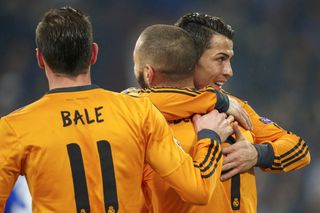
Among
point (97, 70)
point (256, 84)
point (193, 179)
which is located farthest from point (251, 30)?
point (193, 179)

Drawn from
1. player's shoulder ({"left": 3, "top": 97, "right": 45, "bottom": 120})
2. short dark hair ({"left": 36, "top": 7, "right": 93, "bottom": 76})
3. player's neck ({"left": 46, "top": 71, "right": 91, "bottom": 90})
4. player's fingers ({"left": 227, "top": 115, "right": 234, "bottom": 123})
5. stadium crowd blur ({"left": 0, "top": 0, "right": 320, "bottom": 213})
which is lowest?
stadium crowd blur ({"left": 0, "top": 0, "right": 320, "bottom": 213})

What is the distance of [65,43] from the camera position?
1.88 meters

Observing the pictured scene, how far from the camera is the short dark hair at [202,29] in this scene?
251 centimetres

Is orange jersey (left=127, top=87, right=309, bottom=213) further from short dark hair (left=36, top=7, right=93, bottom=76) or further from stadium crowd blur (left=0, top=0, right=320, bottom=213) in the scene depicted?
stadium crowd blur (left=0, top=0, right=320, bottom=213)

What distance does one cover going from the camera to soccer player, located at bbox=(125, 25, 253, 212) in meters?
2.19

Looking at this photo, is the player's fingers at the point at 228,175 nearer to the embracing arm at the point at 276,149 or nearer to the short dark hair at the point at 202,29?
the embracing arm at the point at 276,149

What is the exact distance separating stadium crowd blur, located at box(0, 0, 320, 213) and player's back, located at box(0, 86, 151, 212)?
3016mm

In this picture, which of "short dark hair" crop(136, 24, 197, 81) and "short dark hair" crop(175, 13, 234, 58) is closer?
"short dark hair" crop(136, 24, 197, 81)

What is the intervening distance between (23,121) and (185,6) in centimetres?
357

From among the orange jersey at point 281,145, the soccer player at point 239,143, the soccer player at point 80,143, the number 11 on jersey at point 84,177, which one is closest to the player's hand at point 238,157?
the soccer player at point 239,143

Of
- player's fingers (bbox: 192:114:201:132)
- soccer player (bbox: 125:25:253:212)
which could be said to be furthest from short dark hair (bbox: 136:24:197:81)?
player's fingers (bbox: 192:114:201:132)

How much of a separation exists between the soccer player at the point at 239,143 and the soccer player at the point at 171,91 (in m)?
0.05

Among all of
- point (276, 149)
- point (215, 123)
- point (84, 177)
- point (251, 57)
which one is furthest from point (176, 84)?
point (251, 57)

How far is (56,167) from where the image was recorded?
6.08 ft
